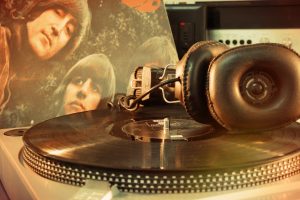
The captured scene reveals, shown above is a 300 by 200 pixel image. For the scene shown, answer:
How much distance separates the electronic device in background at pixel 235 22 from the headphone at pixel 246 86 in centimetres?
60

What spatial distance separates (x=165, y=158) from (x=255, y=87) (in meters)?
0.16

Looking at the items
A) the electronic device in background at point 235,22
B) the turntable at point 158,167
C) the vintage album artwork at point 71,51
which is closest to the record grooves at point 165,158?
the turntable at point 158,167

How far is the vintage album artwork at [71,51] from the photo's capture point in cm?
95

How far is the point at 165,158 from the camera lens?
587 millimetres

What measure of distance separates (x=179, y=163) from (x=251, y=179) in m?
0.09

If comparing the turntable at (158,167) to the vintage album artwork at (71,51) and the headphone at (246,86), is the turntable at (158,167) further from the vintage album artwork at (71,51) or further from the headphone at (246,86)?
the vintage album artwork at (71,51)

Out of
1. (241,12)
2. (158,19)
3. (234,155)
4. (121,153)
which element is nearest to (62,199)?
(121,153)

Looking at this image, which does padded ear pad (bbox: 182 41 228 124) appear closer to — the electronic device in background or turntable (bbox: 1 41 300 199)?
turntable (bbox: 1 41 300 199)

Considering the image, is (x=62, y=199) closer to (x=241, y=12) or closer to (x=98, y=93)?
(x=98, y=93)

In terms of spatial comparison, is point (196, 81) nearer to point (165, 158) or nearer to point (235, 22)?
point (165, 158)

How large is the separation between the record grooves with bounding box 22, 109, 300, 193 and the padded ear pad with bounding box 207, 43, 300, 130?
0.04 meters

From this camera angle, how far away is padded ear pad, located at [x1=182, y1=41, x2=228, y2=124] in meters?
0.64

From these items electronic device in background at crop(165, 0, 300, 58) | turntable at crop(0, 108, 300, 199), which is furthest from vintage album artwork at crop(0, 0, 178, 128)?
turntable at crop(0, 108, 300, 199)

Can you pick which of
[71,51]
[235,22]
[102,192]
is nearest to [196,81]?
[102,192]
